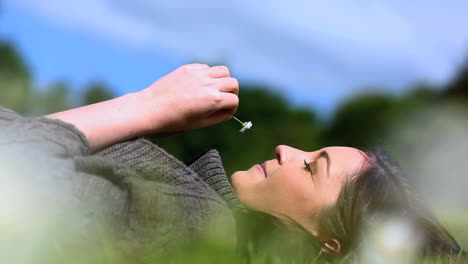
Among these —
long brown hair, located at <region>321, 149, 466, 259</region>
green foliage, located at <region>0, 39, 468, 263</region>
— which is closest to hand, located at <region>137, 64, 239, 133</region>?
long brown hair, located at <region>321, 149, 466, 259</region>

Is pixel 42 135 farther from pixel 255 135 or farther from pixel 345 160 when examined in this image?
pixel 255 135

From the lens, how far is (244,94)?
6051mm

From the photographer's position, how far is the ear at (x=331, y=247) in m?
1.32

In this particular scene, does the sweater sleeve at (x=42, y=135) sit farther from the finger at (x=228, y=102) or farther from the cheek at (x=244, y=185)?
the cheek at (x=244, y=185)

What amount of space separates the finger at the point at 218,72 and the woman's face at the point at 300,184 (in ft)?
0.77

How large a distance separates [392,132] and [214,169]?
227 inches

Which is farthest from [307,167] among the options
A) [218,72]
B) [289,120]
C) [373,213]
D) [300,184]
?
[289,120]

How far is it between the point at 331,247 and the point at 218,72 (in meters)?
0.43

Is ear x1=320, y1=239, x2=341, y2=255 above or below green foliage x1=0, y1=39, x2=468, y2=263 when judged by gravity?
above

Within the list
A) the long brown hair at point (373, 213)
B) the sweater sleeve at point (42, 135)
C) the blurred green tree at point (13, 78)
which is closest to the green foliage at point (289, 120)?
the blurred green tree at point (13, 78)

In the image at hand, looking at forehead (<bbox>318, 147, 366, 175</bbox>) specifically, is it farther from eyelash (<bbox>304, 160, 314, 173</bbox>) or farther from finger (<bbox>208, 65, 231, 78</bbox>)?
finger (<bbox>208, 65, 231, 78</bbox>)

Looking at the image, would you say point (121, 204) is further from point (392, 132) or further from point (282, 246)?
point (392, 132)

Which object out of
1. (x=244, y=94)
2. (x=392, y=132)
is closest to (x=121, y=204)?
(x=244, y=94)

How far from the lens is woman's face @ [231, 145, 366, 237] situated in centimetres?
134
